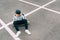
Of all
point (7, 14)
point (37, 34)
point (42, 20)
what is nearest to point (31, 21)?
point (42, 20)

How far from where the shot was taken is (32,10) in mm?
6660

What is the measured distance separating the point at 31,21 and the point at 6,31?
1209 millimetres

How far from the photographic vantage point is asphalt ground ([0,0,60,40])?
4.92 meters

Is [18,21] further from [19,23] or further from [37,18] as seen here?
[37,18]

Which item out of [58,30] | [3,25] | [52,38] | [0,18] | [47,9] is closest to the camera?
[52,38]

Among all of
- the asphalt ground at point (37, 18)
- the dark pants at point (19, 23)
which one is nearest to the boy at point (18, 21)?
the dark pants at point (19, 23)

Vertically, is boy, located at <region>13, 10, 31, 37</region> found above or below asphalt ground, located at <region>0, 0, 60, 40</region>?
above

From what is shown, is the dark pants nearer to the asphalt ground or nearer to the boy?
the boy

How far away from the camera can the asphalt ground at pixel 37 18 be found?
16.1 feet

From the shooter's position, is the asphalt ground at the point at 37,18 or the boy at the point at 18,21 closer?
the asphalt ground at the point at 37,18

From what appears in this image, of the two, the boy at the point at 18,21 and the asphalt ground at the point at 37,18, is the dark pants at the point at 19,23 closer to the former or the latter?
the boy at the point at 18,21

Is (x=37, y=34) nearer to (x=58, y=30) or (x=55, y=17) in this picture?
(x=58, y=30)

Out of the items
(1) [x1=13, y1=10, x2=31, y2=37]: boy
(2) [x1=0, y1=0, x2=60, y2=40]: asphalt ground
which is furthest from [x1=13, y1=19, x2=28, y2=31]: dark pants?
(2) [x1=0, y1=0, x2=60, y2=40]: asphalt ground

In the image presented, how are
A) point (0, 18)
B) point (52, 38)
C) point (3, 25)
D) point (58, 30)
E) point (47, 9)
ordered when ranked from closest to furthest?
point (52, 38)
point (58, 30)
point (3, 25)
point (0, 18)
point (47, 9)
